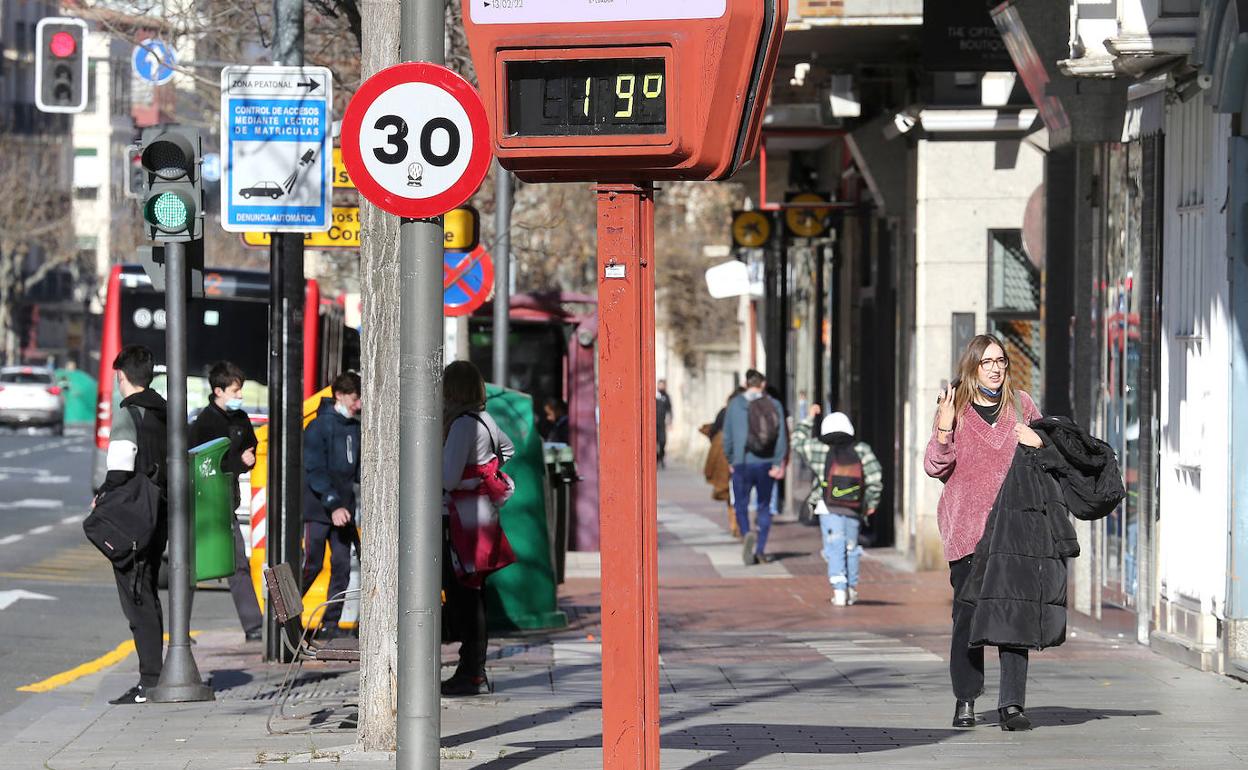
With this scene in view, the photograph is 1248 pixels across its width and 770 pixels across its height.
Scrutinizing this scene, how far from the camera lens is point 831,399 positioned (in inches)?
1027

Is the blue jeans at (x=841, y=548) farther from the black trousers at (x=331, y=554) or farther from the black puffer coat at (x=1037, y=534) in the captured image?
the black puffer coat at (x=1037, y=534)

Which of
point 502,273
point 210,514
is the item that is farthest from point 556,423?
point 210,514

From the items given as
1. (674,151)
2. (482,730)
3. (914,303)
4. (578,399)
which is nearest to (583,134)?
(674,151)

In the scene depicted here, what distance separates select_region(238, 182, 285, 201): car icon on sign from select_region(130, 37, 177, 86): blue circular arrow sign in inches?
213

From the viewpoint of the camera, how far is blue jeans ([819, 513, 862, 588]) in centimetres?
1617

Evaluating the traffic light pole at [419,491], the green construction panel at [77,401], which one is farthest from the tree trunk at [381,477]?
the green construction panel at [77,401]

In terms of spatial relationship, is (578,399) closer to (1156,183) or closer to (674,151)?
(1156,183)

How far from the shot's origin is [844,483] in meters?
16.5

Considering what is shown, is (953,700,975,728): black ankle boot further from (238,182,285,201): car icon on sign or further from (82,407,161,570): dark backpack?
(238,182,285,201): car icon on sign

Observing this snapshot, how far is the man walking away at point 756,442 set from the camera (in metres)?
21.0

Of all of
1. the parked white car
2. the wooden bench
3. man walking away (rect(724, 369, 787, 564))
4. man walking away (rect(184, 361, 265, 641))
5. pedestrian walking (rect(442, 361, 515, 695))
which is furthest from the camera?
the parked white car

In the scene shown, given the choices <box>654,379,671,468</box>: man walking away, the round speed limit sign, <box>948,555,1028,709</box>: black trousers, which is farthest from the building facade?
<box>654,379,671,468</box>: man walking away

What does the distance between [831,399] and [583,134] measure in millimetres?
19499

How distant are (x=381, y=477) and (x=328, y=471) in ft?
16.3
